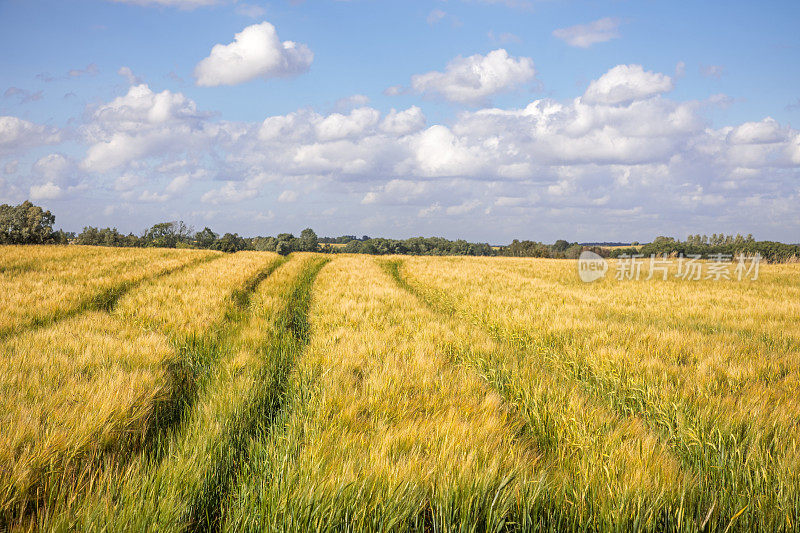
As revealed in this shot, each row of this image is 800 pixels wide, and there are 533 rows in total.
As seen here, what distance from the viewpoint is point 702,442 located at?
279 centimetres

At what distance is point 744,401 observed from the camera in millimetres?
3279

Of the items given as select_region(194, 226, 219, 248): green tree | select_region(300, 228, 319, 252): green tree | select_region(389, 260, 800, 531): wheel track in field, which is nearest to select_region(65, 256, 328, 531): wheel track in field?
select_region(389, 260, 800, 531): wheel track in field

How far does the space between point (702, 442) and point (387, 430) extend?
2433 millimetres

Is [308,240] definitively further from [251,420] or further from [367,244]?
[251,420]

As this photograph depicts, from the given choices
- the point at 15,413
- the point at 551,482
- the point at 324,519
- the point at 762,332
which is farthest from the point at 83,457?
the point at 762,332

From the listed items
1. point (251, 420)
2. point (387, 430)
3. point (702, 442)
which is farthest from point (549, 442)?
point (251, 420)

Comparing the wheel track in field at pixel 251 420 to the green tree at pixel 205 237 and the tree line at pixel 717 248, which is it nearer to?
the tree line at pixel 717 248

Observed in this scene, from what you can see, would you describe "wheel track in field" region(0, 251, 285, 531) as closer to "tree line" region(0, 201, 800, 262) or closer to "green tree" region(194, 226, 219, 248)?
"tree line" region(0, 201, 800, 262)

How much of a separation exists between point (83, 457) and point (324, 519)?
68.2 inches

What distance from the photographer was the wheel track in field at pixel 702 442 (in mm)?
2043

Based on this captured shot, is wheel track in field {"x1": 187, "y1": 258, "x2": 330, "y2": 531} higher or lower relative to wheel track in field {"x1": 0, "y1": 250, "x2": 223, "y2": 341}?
lower

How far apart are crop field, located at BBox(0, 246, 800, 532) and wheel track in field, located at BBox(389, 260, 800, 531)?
20 millimetres

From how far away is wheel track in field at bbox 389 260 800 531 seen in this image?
6.70 ft

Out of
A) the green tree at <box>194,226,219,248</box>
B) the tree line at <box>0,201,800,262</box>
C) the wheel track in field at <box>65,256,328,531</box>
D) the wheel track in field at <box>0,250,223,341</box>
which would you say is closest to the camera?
the wheel track in field at <box>65,256,328,531</box>
